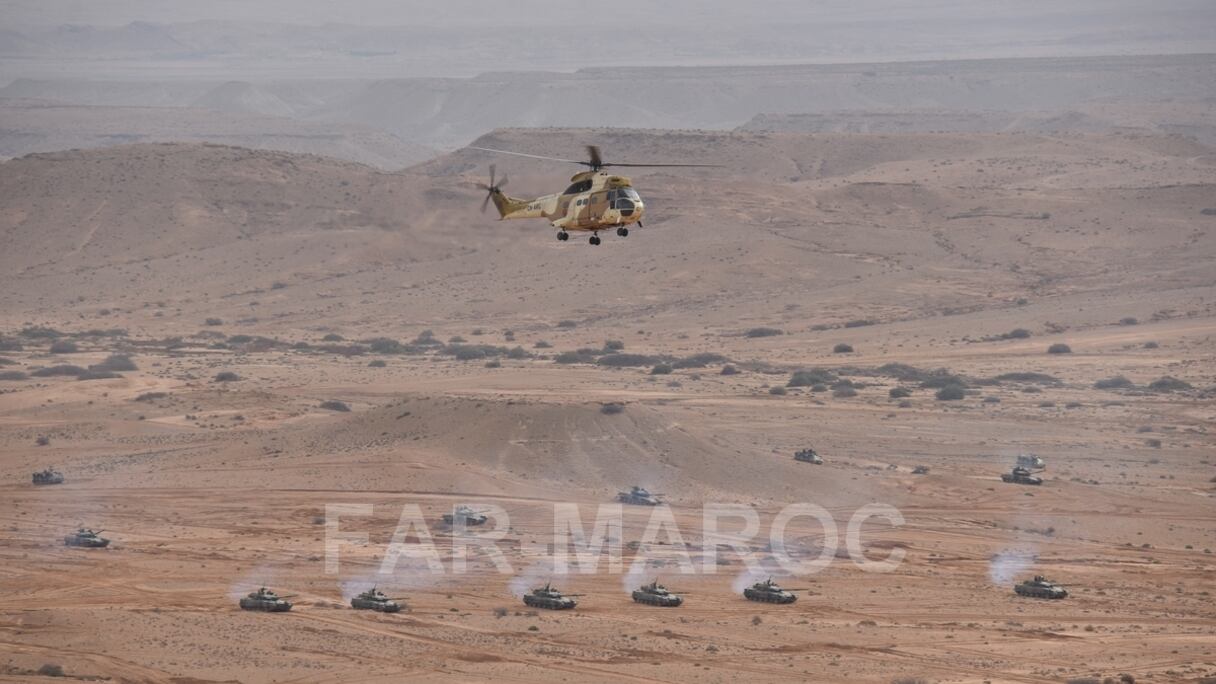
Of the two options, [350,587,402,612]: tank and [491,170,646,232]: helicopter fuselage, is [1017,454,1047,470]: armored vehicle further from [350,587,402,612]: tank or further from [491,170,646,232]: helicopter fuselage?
[350,587,402,612]: tank

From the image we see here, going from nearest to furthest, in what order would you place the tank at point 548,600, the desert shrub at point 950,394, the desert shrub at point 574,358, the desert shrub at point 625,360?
the tank at point 548,600, the desert shrub at point 950,394, the desert shrub at point 625,360, the desert shrub at point 574,358

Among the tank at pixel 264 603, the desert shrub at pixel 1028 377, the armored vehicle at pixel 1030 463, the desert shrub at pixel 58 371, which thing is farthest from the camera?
the desert shrub at pixel 1028 377

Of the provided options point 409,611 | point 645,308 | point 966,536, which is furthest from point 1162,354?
point 409,611

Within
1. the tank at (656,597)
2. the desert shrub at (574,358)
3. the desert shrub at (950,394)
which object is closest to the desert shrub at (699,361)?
the desert shrub at (574,358)

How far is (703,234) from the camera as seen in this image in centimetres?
12356

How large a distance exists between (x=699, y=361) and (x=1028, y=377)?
16.5m

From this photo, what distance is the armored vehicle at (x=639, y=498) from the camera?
57.8 meters

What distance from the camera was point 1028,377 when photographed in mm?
88188

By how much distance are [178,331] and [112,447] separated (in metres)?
38.9

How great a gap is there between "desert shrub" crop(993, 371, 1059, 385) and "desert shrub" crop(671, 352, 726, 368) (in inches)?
567

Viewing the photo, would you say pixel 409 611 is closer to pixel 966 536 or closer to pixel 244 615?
pixel 244 615

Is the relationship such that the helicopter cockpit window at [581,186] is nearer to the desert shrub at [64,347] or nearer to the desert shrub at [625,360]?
the desert shrub at [625,360]

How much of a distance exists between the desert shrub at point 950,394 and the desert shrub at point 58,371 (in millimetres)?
39778

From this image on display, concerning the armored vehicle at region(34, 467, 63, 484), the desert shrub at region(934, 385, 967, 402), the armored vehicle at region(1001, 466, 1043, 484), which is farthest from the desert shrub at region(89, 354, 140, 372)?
the armored vehicle at region(1001, 466, 1043, 484)
